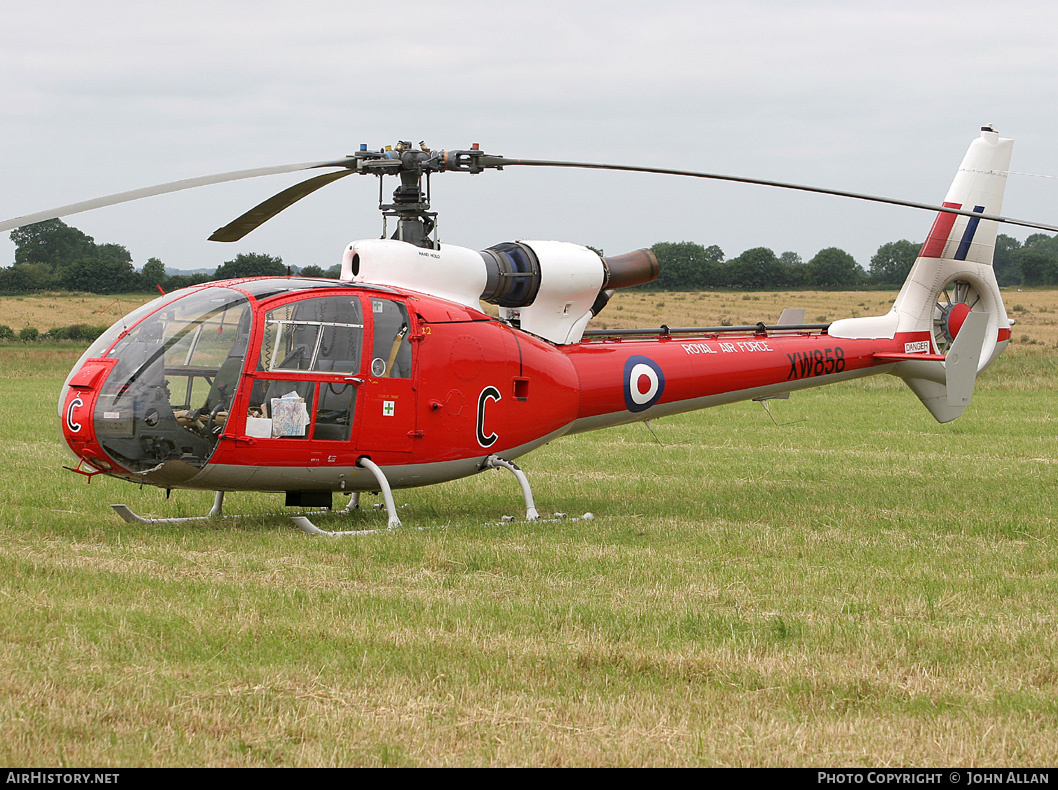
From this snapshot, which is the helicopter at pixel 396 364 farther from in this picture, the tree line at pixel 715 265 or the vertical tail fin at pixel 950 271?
the tree line at pixel 715 265

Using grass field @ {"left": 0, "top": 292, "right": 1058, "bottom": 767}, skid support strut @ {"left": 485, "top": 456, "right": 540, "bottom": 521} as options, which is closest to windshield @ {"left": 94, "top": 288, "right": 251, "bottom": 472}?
grass field @ {"left": 0, "top": 292, "right": 1058, "bottom": 767}

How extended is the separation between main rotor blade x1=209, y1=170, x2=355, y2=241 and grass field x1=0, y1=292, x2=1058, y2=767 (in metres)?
2.70

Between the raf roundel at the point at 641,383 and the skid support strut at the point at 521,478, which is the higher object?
the raf roundel at the point at 641,383

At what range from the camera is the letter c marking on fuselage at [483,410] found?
10.5 m

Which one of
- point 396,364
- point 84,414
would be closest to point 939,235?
point 396,364

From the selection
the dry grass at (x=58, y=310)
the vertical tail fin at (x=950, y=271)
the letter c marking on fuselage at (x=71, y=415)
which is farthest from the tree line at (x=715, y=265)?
the letter c marking on fuselage at (x=71, y=415)

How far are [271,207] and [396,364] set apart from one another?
191cm

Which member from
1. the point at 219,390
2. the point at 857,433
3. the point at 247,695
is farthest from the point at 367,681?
the point at 857,433

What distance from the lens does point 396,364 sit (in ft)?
32.6

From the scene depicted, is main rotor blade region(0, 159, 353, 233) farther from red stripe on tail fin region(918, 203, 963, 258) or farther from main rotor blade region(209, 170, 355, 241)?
red stripe on tail fin region(918, 203, 963, 258)

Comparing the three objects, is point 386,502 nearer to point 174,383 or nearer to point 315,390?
point 315,390

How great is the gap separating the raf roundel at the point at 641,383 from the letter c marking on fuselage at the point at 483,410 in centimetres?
172

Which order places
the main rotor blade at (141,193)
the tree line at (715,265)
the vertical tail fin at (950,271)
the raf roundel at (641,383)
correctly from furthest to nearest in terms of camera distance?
1. the tree line at (715,265)
2. the vertical tail fin at (950,271)
3. the raf roundel at (641,383)
4. the main rotor blade at (141,193)
